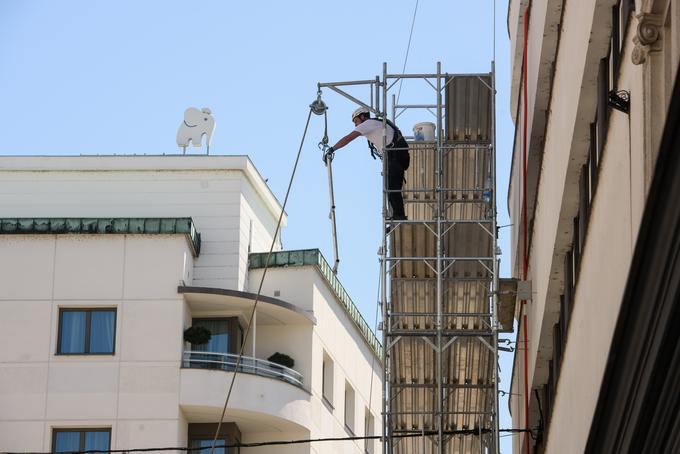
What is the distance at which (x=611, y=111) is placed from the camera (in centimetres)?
1342

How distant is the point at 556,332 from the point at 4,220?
23.0 m

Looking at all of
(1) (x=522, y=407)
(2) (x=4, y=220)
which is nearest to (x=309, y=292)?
(2) (x=4, y=220)

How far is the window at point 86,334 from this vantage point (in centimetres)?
3959

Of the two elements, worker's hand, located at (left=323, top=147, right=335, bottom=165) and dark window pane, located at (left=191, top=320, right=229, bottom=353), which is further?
dark window pane, located at (left=191, top=320, right=229, bottom=353)

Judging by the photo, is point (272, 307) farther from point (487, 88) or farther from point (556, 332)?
point (556, 332)

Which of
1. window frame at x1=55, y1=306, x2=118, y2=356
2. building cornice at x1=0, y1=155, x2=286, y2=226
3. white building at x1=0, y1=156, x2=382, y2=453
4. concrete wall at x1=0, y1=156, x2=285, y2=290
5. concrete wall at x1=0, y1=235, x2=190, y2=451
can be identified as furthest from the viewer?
building cornice at x1=0, y1=155, x2=286, y2=226

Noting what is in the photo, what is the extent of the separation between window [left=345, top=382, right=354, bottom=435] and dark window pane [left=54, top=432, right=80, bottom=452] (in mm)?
9335

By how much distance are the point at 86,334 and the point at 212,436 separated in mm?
3645

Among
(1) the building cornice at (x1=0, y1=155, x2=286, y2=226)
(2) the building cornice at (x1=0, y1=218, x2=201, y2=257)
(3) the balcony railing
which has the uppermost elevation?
(1) the building cornice at (x1=0, y1=155, x2=286, y2=226)

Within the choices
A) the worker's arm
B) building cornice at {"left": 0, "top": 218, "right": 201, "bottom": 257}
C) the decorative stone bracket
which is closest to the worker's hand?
the worker's arm

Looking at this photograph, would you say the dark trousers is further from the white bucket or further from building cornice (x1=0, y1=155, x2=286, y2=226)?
building cornice (x1=0, y1=155, x2=286, y2=226)

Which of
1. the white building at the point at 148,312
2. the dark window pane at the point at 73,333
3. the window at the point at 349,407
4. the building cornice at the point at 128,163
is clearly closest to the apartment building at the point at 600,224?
the white building at the point at 148,312

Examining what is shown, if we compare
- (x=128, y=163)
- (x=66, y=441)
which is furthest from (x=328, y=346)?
(x=66, y=441)

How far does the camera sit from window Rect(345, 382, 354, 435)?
4634 cm
